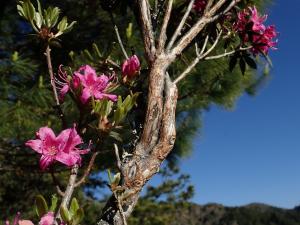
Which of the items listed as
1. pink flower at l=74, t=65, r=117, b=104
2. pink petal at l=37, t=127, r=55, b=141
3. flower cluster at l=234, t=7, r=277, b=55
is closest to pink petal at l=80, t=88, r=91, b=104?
pink flower at l=74, t=65, r=117, b=104

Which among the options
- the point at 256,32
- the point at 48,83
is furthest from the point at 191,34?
the point at 48,83

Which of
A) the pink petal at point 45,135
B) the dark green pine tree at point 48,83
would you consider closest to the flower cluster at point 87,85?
the pink petal at point 45,135

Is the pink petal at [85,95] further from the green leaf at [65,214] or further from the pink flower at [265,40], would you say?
the pink flower at [265,40]

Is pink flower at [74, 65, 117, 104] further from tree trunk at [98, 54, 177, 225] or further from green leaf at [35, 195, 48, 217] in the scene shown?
green leaf at [35, 195, 48, 217]

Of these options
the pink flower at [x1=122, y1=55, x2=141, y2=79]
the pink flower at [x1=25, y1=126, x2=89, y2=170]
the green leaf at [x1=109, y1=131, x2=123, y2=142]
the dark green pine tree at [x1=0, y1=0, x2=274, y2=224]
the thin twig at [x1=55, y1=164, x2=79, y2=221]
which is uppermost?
the dark green pine tree at [x1=0, y1=0, x2=274, y2=224]

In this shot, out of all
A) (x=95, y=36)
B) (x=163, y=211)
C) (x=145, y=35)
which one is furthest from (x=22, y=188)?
(x=145, y=35)

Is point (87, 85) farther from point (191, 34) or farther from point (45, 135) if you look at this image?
point (191, 34)
